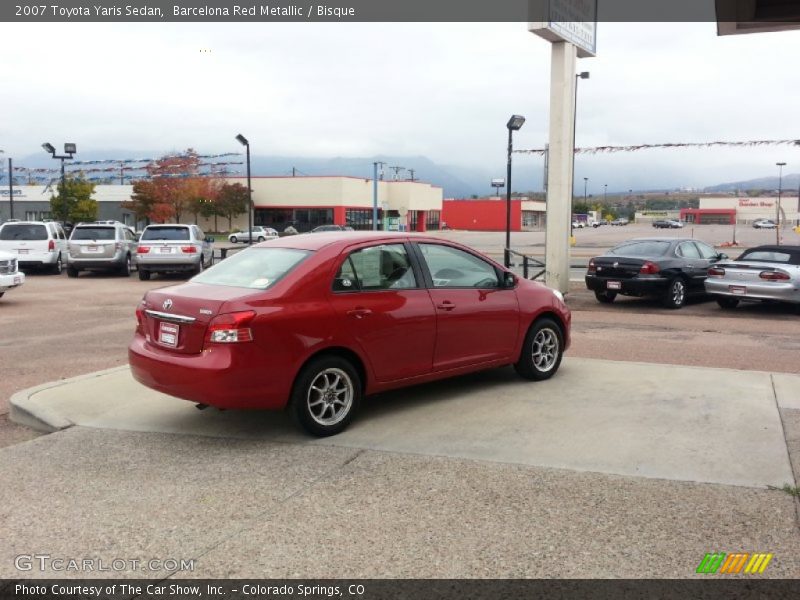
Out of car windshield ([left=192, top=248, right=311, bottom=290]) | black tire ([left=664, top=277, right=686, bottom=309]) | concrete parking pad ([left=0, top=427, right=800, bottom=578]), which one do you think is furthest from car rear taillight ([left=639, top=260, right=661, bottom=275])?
concrete parking pad ([left=0, top=427, right=800, bottom=578])

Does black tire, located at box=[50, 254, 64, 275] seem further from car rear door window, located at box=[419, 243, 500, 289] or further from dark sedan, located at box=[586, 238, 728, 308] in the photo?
car rear door window, located at box=[419, 243, 500, 289]

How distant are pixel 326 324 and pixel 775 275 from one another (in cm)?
1084

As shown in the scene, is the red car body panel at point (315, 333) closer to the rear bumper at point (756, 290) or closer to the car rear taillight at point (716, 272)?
the rear bumper at point (756, 290)

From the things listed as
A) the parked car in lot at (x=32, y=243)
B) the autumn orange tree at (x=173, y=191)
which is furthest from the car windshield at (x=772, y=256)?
the autumn orange tree at (x=173, y=191)

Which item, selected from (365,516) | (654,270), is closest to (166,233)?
(654,270)

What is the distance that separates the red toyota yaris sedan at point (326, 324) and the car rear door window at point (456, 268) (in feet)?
0.04

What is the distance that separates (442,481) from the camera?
15.7 feet

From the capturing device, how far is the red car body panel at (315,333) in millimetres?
5328

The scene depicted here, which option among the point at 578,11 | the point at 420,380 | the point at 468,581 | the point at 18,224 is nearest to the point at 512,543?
the point at 468,581

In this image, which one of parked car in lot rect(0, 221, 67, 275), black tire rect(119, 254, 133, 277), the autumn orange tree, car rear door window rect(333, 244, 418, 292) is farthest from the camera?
the autumn orange tree

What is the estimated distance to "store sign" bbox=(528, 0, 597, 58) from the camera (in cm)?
1636

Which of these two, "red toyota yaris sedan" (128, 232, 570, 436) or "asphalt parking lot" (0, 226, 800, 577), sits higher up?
"red toyota yaris sedan" (128, 232, 570, 436)

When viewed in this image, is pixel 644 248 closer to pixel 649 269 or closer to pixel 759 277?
pixel 649 269

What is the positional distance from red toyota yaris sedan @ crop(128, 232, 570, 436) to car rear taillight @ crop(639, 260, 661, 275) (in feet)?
26.4
